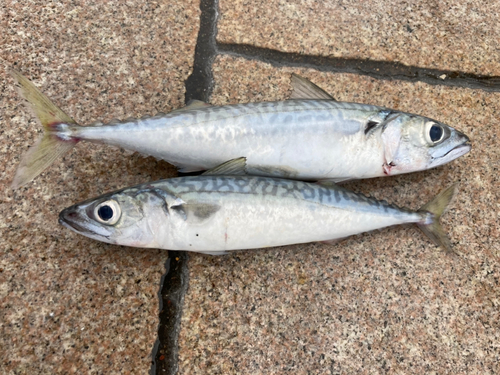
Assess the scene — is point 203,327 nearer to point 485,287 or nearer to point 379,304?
point 379,304

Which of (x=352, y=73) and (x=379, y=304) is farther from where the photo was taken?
(x=352, y=73)

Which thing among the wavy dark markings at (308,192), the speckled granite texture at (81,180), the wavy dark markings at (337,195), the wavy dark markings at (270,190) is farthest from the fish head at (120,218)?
the wavy dark markings at (337,195)

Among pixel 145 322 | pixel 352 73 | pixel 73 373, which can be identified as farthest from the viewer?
pixel 352 73

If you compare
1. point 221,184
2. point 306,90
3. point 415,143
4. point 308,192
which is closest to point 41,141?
point 221,184

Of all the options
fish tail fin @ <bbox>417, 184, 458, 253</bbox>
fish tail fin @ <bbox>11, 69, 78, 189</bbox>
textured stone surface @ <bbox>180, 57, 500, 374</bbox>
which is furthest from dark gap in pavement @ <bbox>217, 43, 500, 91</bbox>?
fish tail fin @ <bbox>11, 69, 78, 189</bbox>

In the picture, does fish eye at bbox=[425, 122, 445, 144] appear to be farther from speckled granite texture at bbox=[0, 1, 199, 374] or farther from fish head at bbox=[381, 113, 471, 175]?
speckled granite texture at bbox=[0, 1, 199, 374]

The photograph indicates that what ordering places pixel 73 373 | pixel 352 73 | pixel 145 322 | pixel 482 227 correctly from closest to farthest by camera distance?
pixel 73 373, pixel 145 322, pixel 482 227, pixel 352 73

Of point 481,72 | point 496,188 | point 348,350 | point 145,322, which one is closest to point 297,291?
point 348,350
